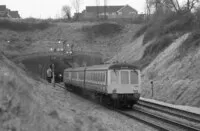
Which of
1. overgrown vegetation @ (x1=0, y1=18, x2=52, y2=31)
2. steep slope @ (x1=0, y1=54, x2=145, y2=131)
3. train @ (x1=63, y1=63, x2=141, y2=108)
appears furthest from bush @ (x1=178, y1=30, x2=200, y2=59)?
overgrown vegetation @ (x1=0, y1=18, x2=52, y2=31)

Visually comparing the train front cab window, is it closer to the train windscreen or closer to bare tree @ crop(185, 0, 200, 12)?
the train windscreen

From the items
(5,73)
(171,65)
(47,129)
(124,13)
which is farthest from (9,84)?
(124,13)

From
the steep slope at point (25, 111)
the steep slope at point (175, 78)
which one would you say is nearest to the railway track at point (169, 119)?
the steep slope at point (175, 78)

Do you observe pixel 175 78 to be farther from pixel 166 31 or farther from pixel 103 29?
pixel 103 29

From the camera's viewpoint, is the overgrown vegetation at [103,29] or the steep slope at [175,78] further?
the overgrown vegetation at [103,29]

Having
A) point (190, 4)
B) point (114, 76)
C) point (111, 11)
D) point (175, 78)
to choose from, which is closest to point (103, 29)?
point (190, 4)

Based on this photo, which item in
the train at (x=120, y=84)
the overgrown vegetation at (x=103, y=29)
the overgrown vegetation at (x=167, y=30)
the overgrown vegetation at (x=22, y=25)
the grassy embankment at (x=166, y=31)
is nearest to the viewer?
the train at (x=120, y=84)

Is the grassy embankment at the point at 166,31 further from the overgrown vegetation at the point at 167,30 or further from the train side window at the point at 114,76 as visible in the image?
the train side window at the point at 114,76

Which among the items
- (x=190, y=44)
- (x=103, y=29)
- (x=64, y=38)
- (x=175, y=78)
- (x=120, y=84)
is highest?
(x=103, y=29)

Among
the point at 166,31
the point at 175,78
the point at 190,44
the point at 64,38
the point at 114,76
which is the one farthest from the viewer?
the point at 64,38

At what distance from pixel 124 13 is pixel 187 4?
84863 millimetres

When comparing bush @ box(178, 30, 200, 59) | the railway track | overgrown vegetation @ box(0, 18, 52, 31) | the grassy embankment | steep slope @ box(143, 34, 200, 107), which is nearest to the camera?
the railway track

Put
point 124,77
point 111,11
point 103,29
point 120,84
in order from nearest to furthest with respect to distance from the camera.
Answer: point 120,84
point 124,77
point 103,29
point 111,11

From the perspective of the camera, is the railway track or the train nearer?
the railway track
